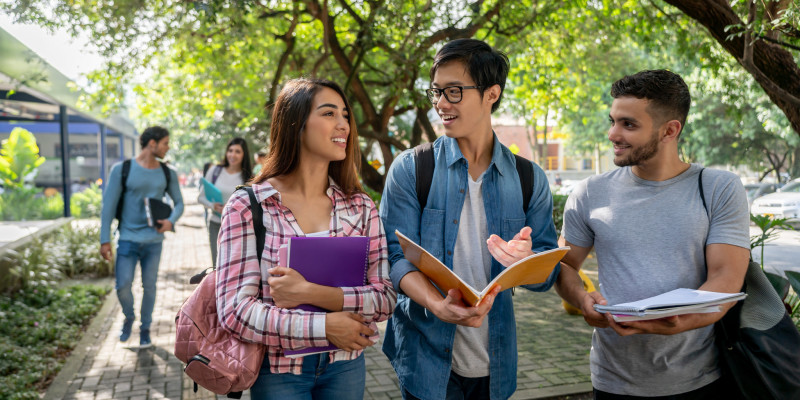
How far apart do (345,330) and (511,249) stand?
2.13 feet

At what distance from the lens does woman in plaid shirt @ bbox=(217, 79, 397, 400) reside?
6.70 ft

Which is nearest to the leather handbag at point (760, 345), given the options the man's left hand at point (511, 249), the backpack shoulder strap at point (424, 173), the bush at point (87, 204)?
the man's left hand at point (511, 249)

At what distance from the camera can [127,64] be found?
10.4 meters

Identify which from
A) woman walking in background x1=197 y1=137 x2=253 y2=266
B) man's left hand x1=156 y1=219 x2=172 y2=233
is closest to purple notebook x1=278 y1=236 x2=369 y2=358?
man's left hand x1=156 y1=219 x2=172 y2=233

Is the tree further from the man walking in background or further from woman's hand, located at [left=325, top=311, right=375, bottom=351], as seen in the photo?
woman's hand, located at [left=325, top=311, right=375, bottom=351]

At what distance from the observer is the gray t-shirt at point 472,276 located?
2330mm

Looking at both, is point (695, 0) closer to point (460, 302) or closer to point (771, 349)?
point (771, 349)

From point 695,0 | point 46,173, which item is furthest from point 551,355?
point 46,173

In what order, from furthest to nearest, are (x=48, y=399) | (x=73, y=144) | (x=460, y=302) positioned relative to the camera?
1. (x=73, y=144)
2. (x=48, y=399)
3. (x=460, y=302)

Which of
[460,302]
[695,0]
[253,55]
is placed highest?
[253,55]

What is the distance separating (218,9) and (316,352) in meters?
5.19

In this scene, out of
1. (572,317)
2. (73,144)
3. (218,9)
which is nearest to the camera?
(218,9)

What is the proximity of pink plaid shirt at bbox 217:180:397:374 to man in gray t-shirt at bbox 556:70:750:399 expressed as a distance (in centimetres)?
83

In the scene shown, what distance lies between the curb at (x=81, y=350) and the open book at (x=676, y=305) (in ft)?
15.1
